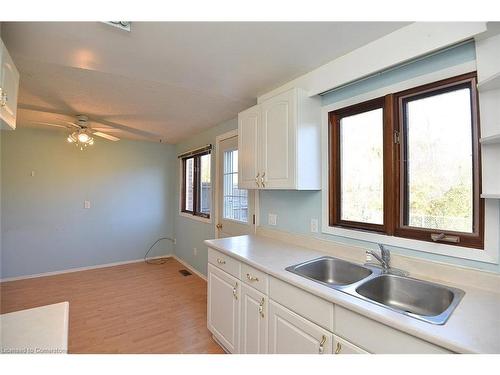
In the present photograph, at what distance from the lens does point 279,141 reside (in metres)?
1.87

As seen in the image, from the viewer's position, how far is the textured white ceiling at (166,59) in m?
1.32

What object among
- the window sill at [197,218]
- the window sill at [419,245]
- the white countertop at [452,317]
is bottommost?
the white countertop at [452,317]

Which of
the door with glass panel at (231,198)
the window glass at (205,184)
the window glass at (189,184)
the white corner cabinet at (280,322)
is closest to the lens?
the white corner cabinet at (280,322)

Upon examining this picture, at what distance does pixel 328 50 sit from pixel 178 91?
1329 mm

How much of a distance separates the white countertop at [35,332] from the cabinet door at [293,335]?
1013 mm

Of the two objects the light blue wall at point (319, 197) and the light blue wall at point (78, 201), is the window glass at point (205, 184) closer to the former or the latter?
the light blue wall at point (78, 201)

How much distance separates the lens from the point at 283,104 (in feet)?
6.06

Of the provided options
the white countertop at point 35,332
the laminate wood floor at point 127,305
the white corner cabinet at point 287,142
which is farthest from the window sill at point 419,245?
the white countertop at point 35,332

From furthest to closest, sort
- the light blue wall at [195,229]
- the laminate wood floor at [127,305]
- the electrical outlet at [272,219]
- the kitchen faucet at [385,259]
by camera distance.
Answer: the light blue wall at [195,229] < the electrical outlet at [272,219] < the laminate wood floor at [127,305] < the kitchen faucet at [385,259]

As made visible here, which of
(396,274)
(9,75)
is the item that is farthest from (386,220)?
(9,75)

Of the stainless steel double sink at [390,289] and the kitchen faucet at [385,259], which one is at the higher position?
the kitchen faucet at [385,259]

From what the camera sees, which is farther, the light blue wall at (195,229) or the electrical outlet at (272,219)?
the light blue wall at (195,229)

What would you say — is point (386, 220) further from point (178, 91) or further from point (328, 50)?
point (178, 91)
